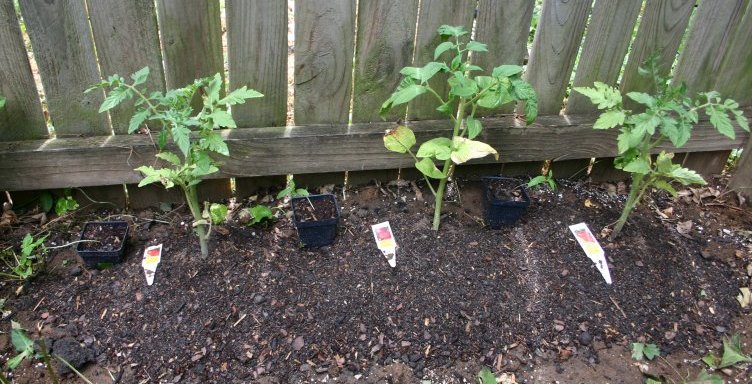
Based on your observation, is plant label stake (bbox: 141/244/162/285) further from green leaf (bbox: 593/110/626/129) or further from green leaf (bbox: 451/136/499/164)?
green leaf (bbox: 593/110/626/129)

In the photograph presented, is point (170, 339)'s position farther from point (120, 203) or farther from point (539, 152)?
point (539, 152)

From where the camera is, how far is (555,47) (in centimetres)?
249

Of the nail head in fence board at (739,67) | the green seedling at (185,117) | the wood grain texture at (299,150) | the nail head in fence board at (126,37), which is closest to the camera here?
the green seedling at (185,117)

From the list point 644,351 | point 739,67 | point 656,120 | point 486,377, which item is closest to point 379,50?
point 656,120

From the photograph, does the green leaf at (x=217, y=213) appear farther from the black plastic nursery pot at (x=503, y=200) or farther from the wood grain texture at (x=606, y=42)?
the wood grain texture at (x=606, y=42)

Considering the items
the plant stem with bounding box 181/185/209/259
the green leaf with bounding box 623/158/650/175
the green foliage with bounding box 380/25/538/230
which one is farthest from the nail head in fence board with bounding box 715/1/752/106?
the plant stem with bounding box 181/185/209/259

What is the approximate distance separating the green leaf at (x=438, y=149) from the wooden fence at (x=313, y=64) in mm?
306

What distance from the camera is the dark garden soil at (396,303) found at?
2078mm

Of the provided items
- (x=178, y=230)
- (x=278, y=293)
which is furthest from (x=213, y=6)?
(x=278, y=293)

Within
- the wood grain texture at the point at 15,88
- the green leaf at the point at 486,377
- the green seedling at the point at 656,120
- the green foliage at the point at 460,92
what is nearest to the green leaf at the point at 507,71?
the green foliage at the point at 460,92

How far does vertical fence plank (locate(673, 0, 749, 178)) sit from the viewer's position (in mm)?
2512

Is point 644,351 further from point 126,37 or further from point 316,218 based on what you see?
point 126,37

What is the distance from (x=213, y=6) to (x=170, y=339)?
1.32 m

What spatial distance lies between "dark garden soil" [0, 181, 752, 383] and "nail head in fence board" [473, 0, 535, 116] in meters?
0.74
